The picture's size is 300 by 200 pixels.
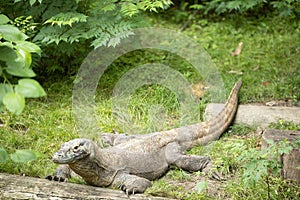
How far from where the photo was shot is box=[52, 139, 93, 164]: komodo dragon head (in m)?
4.21

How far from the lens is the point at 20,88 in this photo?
2.11 meters

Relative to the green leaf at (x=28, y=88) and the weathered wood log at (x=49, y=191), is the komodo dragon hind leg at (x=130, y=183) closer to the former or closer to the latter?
the weathered wood log at (x=49, y=191)

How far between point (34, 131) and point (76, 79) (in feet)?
4.36

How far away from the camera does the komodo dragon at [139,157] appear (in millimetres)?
4387

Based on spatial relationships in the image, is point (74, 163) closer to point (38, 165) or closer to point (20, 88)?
point (38, 165)

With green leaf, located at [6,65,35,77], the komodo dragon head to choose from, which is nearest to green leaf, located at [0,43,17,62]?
green leaf, located at [6,65,35,77]

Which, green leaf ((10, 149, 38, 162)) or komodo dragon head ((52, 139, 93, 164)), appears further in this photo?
komodo dragon head ((52, 139, 93, 164))

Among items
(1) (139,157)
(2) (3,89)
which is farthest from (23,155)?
(1) (139,157)

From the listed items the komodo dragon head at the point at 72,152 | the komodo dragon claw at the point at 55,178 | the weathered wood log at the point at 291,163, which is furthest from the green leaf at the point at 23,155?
the weathered wood log at the point at 291,163

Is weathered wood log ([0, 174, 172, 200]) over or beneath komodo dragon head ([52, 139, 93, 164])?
beneath

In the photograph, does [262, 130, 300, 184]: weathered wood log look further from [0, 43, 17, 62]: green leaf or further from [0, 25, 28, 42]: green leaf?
[0, 43, 17, 62]: green leaf

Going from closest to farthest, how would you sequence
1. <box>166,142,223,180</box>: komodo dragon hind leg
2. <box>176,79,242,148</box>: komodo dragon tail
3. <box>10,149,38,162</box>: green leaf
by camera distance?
1. <box>10,149,38,162</box>: green leaf
2. <box>166,142,223,180</box>: komodo dragon hind leg
3. <box>176,79,242,148</box>: komodo dragon tail

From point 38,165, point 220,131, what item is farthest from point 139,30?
point 38,165

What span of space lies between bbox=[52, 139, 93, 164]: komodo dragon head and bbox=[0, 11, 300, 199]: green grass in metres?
0.49
